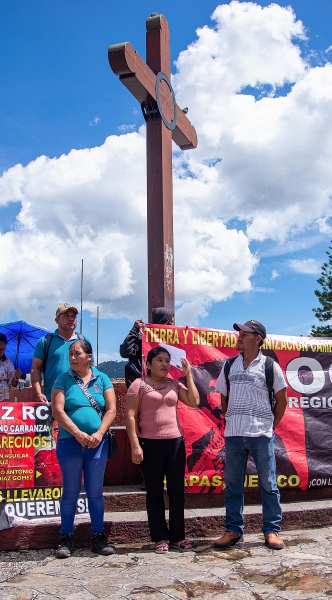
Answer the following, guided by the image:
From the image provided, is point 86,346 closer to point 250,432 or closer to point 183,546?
point 250,432

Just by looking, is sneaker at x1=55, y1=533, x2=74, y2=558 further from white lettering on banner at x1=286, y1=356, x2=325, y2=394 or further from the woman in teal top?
white lettering on banner at x1=286, y1=356, x2=325, y2=394

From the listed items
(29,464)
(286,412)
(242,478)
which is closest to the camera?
(242,478)

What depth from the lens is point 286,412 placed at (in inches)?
239

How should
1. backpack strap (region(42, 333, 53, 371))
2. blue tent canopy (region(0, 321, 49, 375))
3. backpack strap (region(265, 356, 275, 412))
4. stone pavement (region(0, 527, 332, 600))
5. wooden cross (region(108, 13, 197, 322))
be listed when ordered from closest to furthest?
stone pavement (region(0, 527, 332, 600)), backpack strap (region(265, 356, 275, 412)), backpack strap (region(42, 333, 53, 371)), wooden cross (region(108, 13, 197, 322)), blue tent canopy (region(0, 321, 49, 375))

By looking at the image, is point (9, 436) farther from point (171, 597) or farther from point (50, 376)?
point (171, 597)

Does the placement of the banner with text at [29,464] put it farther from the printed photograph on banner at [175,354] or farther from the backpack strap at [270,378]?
the backpack strap at [270,378]

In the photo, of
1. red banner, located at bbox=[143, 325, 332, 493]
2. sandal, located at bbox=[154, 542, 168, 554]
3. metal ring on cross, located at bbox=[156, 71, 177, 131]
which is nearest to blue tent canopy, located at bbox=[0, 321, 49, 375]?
metal ring on cross, located at bbox=[156, 71, 177, 131]

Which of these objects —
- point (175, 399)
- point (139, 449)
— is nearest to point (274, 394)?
point (175, 399)

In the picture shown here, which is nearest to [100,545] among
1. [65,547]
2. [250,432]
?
[65,547]

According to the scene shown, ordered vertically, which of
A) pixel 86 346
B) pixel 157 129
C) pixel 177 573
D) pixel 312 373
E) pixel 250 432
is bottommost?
pixel 177 573

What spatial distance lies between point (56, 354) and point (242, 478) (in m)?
1.98

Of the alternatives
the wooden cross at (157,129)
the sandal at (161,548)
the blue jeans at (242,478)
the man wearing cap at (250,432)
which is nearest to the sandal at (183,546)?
the sandal at (161,548)

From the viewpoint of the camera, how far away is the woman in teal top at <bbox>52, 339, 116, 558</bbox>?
4625 millimetres

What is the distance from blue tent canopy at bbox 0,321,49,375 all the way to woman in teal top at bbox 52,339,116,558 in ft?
18.7
